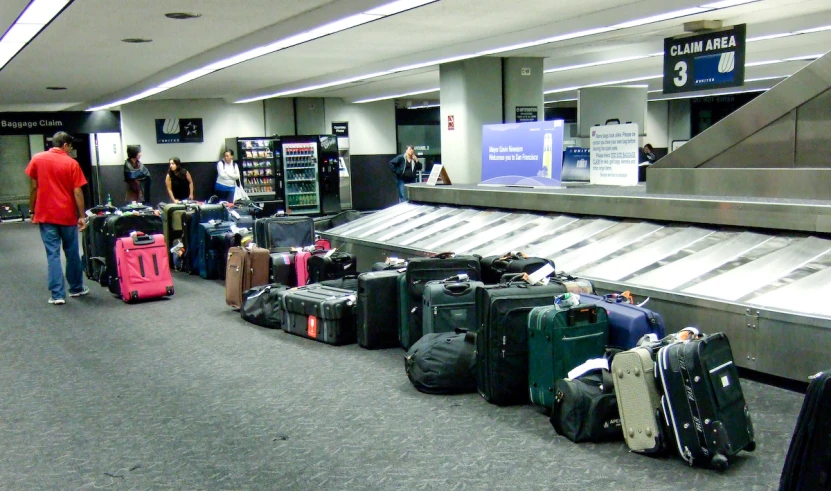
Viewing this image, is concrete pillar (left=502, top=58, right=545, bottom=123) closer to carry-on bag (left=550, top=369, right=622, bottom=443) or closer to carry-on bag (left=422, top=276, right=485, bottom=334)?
carry-on bag (left=422, top=276, right=485, bottom=334)

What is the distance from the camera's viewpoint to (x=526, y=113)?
39.5 feet

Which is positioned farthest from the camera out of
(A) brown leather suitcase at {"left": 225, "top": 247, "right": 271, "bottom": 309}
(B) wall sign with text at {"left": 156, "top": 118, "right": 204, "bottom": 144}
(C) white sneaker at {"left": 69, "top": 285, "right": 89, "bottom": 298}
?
(B) wall sign with text at {"left": 156, "top": 118, "right": 204, "bottom": 144}

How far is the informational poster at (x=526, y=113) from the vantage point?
1198 cm

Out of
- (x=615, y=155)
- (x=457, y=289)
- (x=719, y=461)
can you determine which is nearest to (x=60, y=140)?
(x=457, y=289)

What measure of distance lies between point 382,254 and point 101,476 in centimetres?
529

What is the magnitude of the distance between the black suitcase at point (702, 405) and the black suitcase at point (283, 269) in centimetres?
484

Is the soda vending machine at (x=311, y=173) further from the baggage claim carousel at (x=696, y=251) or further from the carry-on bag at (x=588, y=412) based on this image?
the carry-on bag at (x=588, y=412)

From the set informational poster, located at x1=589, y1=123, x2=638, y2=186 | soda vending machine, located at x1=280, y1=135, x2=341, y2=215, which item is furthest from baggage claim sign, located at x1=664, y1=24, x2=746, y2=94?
soda vending machine, located at x1=280, y1=135, x2=341, y2=215

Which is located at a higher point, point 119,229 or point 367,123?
point 367,123

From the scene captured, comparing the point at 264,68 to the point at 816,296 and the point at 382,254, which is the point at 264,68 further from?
the point at 816,296

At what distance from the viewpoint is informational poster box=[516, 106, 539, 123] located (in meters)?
12.0

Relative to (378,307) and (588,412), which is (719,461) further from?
(378,307)

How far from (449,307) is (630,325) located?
1.32 m

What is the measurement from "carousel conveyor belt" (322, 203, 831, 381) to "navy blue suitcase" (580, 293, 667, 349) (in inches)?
27.5
